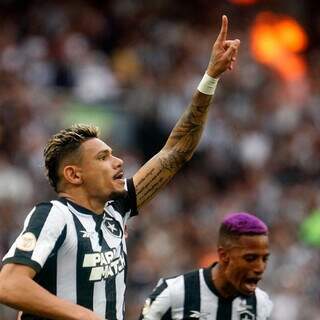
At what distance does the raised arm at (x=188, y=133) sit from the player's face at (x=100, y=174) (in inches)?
21.2

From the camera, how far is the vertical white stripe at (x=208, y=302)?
749cm

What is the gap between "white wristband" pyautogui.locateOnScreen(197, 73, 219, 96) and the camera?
7098 millimetres

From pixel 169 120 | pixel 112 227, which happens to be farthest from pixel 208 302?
pixel 169 120

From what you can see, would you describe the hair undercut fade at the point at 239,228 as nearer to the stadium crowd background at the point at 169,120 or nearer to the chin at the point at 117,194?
the chin at the point at 117,194

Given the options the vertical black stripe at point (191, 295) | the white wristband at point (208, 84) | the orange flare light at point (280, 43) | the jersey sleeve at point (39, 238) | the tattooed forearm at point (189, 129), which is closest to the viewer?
the jersey sleeve at point (39, 238)

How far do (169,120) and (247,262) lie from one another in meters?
9.03

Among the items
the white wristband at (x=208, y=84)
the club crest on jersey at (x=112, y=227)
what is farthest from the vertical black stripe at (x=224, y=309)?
the white wristband at (x=208, y=84)

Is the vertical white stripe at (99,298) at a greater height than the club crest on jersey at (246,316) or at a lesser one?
lesser

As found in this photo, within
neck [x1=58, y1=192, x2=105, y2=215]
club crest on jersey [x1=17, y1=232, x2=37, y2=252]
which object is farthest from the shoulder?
club crest on jersey [x1=17, y1=232, x2=37, y2=252]

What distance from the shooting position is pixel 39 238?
6.02m

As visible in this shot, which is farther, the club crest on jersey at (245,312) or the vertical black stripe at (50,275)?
the club crest on jersey at (245,312)

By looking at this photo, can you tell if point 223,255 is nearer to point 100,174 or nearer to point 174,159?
point 174,159

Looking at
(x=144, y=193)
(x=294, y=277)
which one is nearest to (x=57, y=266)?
(x=144, y=193)

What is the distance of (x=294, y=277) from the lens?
14070 mm
